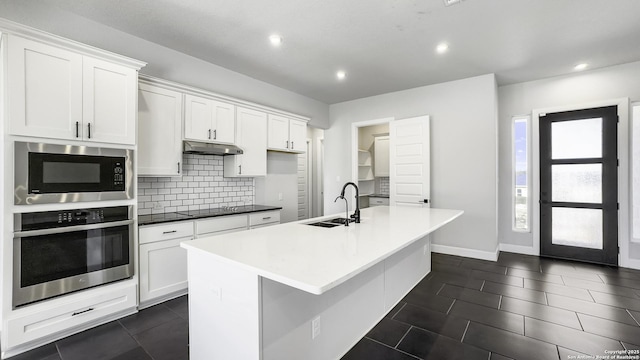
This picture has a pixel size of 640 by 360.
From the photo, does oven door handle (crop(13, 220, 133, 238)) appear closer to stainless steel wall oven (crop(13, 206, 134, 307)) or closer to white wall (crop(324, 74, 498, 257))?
stainless steel wall oven (crop(13, 206, 134, 307))

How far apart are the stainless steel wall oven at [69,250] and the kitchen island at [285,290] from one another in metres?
1.21

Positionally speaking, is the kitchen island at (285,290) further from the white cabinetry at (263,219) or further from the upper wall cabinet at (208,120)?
the upper wall cabinet at (208,120)

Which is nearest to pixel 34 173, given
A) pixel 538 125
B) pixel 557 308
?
pixel 557 308

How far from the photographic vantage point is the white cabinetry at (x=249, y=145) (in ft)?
12.4

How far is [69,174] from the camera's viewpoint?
2215 millimetres

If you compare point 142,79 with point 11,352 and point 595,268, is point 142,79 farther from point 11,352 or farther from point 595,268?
point 595,268

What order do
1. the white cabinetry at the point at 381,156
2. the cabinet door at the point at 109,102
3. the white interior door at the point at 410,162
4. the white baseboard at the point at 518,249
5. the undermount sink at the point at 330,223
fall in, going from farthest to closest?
the white cabinetry at the point at 381,156 < the white interior door at the point at 410,162 < the white baseboard at the point at 518,249 < the undermount sink at the point at 330,223 < the cabinet door at the point at 109,102

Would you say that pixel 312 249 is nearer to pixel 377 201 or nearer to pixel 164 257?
pixel 164 257

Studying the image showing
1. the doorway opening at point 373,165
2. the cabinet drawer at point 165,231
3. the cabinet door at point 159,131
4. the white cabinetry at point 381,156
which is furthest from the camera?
the white cabinetry at point 381,156

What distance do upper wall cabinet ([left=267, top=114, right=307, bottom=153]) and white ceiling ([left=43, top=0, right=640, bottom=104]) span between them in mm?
732

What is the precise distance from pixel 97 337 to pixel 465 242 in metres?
4.66

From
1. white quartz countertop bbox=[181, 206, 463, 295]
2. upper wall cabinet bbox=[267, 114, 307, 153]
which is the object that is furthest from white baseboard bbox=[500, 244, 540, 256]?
upper wall cabinet bbox=[267, 114, 307, 153]

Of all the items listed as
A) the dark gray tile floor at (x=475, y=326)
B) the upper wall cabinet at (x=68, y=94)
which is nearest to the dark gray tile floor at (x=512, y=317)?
the dark gray tile floor at (x=475, y=326)

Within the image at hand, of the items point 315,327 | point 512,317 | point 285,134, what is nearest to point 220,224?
point 285,134
